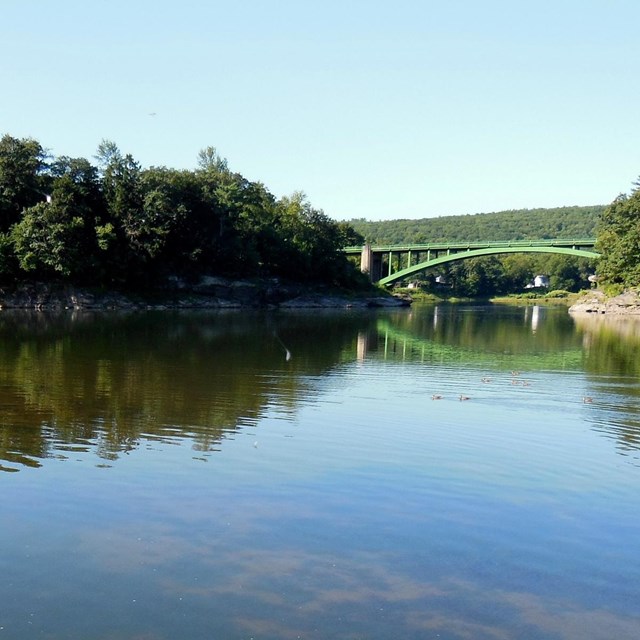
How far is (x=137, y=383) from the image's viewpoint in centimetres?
2420

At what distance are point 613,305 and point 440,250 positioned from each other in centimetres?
3393

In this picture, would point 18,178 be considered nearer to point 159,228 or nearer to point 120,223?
point 120,223

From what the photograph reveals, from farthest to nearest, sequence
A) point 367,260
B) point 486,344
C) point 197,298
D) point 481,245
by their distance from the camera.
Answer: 1. point 367,260
2. point 481,245
3. point 197,298
4. point 486,344

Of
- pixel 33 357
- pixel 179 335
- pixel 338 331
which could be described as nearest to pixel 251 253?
pixel 338 331

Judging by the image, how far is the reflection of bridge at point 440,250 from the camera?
107 meters

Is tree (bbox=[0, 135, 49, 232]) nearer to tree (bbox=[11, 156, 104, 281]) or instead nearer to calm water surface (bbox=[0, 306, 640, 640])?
tree (bbox=[11, 156, 104, 281])

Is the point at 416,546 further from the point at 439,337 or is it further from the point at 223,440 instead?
the point at 439,337

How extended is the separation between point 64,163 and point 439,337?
4993cm

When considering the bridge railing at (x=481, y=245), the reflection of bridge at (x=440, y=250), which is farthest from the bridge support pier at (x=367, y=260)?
the bridge railing at (x=481, y=245)

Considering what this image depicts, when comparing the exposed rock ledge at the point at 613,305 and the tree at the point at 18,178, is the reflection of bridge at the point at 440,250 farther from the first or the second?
the tree at the point at 18,178

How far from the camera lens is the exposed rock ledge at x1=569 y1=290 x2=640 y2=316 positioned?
92.3m

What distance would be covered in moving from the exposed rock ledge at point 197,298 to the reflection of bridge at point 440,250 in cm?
1401

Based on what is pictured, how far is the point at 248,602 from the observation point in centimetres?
812

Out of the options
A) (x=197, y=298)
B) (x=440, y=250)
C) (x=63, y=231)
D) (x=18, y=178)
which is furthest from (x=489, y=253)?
(x=18, y=178)
